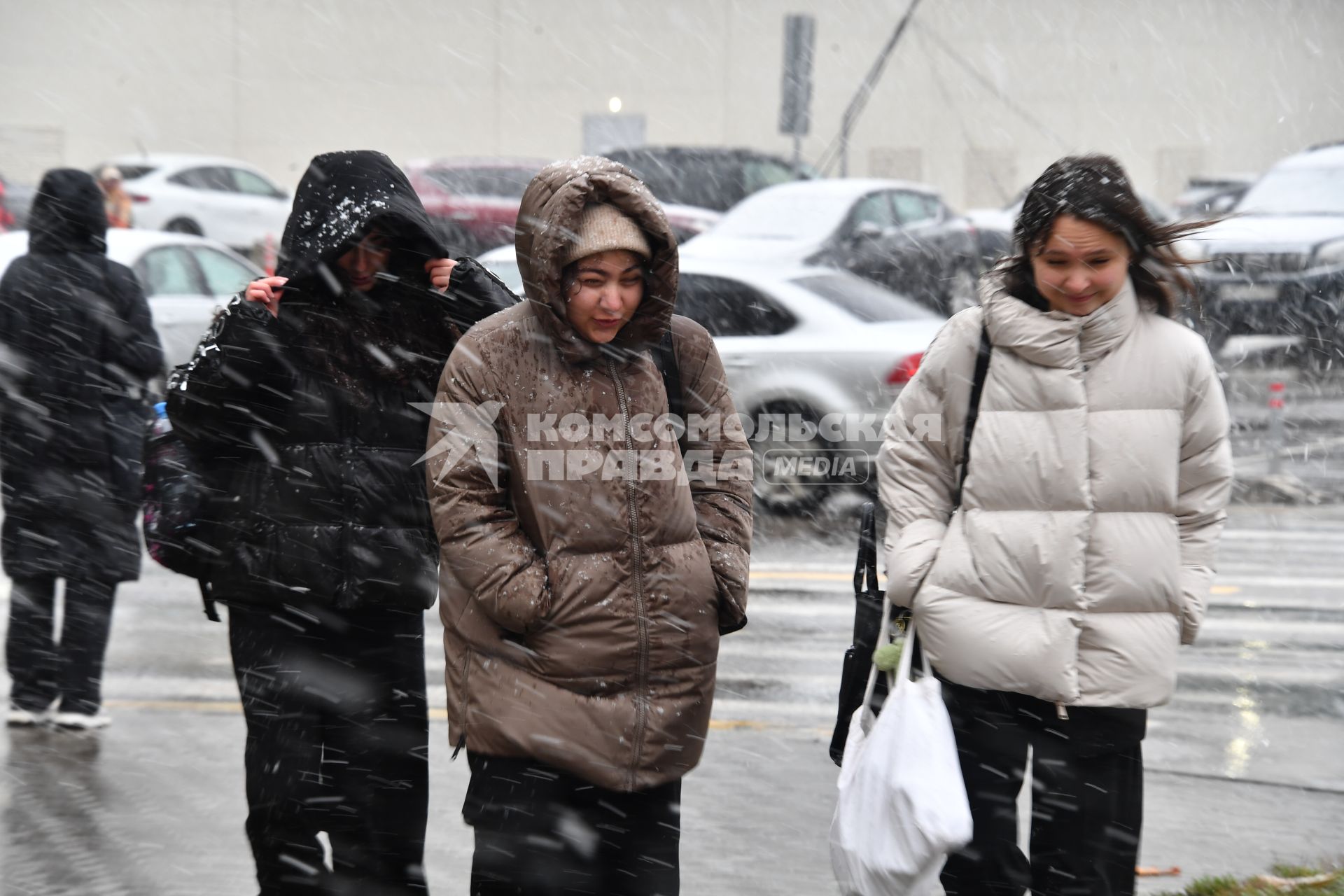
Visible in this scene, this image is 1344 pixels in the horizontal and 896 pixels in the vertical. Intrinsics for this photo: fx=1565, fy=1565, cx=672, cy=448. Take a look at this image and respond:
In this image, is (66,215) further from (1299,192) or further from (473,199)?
(1299,192)

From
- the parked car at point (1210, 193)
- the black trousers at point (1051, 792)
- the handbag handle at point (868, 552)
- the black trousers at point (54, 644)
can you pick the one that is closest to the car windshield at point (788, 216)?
the parked car at point (1210, 193)

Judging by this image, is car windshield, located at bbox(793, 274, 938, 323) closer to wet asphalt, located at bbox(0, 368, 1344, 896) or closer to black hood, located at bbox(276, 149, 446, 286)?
wet asphalt, located at bbox(0, 368, 1344, 896)

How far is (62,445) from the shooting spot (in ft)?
18.5

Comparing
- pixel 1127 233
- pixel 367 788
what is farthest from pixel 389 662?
pixel 1127 233

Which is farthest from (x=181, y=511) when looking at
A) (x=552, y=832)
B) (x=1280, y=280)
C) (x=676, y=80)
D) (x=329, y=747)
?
(x=676, y=80)

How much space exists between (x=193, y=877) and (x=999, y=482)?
2578mm

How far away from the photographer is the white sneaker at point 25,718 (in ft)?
18.7

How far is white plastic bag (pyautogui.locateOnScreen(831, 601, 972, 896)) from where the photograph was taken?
123 inches

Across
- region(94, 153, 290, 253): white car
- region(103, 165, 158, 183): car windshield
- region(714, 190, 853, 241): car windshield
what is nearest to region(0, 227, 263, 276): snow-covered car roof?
region(714, 190, 853, 241): car windshield

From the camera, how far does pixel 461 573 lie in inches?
121

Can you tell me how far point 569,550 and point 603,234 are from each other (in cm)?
63

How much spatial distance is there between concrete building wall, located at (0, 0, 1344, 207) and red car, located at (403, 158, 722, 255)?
505 centimetres

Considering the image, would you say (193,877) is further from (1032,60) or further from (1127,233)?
(1032,60)

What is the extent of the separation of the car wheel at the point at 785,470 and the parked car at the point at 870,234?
10.8 feet
